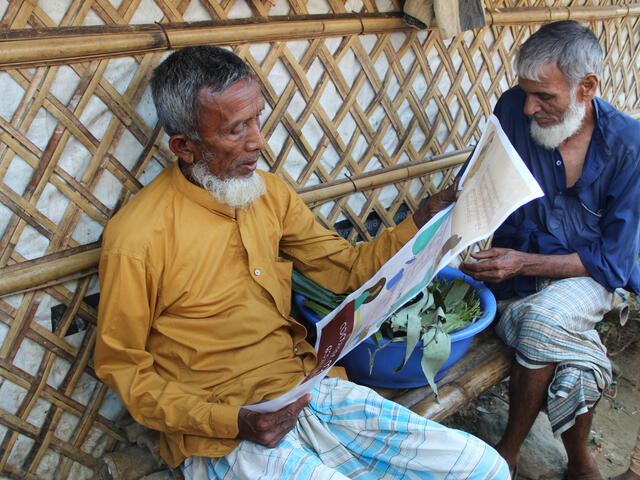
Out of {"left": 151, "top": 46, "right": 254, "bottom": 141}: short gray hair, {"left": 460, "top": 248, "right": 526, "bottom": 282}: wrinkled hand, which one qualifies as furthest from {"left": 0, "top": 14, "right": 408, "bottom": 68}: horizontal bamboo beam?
{"left": 460, "top": 248, "right": 526, "bottom": 282}: wrinkled hand

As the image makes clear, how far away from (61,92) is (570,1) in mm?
2971

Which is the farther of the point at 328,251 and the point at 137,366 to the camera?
the point at 328,251

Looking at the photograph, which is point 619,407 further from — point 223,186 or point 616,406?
point 223,186

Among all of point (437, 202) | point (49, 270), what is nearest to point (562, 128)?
point (437, 202)

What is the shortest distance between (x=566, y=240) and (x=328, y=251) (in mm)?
998

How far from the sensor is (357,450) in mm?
1627

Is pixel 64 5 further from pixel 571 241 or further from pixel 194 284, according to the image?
pixel 571 241

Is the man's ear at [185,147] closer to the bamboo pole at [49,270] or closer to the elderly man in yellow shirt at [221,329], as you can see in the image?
the elderly man in yellow shirt at [221,329]

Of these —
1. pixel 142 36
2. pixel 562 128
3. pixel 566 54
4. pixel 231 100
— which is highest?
pixel 142 36

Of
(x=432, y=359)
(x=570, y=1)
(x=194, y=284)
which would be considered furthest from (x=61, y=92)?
(x=570, y=1)

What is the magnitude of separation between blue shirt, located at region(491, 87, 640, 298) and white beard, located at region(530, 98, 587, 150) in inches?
2.5

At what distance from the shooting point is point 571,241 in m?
2.22

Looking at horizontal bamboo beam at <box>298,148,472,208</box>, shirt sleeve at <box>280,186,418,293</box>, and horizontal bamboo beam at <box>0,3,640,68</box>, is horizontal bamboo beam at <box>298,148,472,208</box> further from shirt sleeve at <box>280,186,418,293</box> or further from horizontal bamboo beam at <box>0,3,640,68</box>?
horizontal bamboo beam at <box>0,3,640,68</box>

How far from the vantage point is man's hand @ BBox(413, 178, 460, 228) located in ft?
5.83
